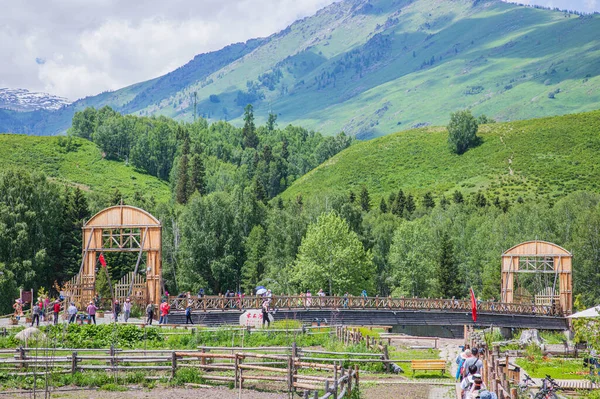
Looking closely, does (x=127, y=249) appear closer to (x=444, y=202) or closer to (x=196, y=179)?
(x=444, y=202)

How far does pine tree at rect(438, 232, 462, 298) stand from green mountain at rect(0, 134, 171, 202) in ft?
210

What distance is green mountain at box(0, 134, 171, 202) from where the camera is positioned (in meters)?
141

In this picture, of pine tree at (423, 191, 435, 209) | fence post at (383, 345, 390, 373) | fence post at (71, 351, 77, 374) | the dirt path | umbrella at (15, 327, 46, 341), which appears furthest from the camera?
pine tree at (423, 191, 435, 209)

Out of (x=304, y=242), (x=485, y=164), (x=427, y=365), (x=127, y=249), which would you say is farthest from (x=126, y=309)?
(x=485, y=164)

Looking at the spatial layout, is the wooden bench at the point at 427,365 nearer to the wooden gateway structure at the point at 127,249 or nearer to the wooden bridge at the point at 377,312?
the wooden bridge at the point at 377,312

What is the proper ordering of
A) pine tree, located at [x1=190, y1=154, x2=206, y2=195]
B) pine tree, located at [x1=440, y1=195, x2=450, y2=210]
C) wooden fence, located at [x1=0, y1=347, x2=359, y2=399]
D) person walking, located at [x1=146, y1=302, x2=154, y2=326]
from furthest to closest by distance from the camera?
1. pine tree, located at [x1=190, y1=154, x2=206, y2=195]
2. pine tree, located at [x1=440, y1=195, x2=450, y2=210]
3. person walking, located at [x1=146, y1=302, x2=154, y2=326]
4. wooden fence, located at [x1=0, y1=347, x2=359, y2=399]

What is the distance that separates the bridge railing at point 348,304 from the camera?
51.0 metres

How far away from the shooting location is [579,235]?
7788cm

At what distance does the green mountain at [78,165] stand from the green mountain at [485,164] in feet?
93.1

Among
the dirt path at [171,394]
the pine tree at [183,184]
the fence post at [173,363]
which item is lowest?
the dirt path at [171,394]

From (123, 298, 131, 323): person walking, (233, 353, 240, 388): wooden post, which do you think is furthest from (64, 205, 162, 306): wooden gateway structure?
(233, 353, 240, 388): wooden post

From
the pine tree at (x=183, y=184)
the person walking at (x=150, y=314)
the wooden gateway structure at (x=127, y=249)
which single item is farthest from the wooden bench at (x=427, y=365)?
the pine tree at (x=183, y=184)

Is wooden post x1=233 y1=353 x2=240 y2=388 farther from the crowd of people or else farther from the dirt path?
the crowd of people

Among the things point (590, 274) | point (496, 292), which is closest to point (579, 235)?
point (590, 274)
